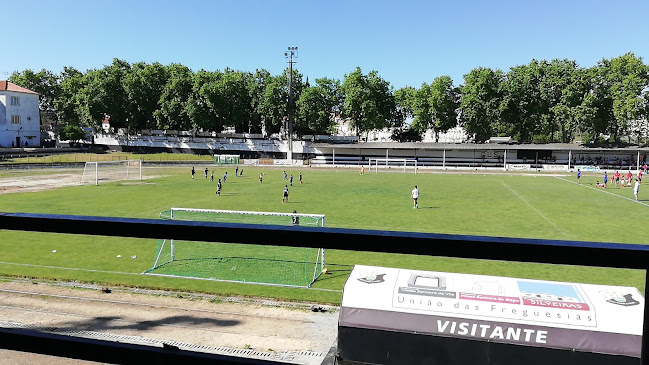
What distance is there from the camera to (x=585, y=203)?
1391 inches

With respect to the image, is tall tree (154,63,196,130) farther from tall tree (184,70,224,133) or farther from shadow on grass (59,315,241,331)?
shadow on grass (59,315,241,331)

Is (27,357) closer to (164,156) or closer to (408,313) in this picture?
(408,313)

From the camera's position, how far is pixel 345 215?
29.5m

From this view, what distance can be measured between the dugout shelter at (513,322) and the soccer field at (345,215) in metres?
3.87

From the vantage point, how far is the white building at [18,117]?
85.6 m

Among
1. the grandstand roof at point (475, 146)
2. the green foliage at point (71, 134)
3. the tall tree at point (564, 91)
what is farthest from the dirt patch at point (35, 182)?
the tall tree at point (564, 91)

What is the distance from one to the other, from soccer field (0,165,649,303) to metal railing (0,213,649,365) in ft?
26.3

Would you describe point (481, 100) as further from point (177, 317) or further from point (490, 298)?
point (490, 298)

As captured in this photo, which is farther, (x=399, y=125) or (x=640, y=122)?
(x=399, y=125)

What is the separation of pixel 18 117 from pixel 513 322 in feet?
337

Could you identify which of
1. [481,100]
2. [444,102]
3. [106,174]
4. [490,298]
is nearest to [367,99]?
[444,102]

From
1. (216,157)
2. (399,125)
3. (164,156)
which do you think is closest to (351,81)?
(399,125)

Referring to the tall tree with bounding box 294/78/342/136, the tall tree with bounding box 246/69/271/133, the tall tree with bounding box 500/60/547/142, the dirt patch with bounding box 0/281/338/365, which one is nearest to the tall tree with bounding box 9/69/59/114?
the tall tree with bounding box 246/69/271/133

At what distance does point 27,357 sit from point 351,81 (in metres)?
93.5
